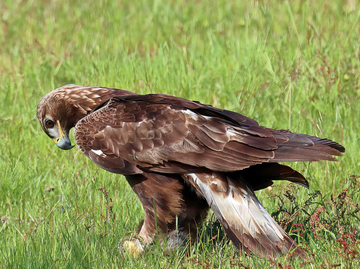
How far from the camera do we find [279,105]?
601 centimetres

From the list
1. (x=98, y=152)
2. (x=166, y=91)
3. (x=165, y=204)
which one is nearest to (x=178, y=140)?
(x=165, y=204)

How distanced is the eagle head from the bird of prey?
0.29m

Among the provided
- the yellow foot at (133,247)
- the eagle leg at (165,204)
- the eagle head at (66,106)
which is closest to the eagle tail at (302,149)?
the eagle leg at (165,204)

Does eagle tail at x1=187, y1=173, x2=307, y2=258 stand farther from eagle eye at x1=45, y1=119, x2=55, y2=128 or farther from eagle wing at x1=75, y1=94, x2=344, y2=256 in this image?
eagle eye at x1=45, y1=119, x2=55, y2=128

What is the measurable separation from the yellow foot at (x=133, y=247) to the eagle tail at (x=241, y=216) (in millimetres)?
606

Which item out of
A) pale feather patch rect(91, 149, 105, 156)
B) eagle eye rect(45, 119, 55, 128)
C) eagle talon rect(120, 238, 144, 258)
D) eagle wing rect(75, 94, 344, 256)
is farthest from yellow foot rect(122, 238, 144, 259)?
eagle eye rect(45, 119, 55, 128)

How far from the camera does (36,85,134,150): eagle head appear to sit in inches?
175

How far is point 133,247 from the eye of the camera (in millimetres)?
3848

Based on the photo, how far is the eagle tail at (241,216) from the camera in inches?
143

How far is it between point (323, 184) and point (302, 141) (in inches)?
46.0

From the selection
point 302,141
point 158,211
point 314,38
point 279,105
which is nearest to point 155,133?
point 158,211

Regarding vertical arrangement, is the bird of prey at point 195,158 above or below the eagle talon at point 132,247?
above

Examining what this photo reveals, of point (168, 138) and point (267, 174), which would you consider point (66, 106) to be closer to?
point (168, 138)

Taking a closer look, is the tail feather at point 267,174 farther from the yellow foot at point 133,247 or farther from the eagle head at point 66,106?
the eagle head at point 66,106
